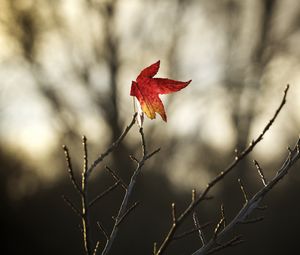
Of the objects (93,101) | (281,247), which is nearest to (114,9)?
(93,101)

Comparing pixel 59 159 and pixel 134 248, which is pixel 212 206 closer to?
pixel 134 248

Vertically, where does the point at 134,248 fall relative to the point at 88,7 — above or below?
below

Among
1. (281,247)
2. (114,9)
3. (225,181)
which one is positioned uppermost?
(114,9)

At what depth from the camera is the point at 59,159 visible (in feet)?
45.1

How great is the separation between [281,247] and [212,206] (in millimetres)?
2829

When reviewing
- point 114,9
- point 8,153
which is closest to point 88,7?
point 114,9

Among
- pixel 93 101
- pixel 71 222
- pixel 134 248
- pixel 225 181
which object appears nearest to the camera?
pixel 134 248

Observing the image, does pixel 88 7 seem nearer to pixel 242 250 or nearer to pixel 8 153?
pixel 8 153

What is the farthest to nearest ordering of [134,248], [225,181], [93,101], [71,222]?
1. [225,181]
2. [93,101]
3. [71,222]
4. [134,248]

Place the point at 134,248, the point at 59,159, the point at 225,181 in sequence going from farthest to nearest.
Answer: the point at 59,159, the point at 225,181, the point at 134,248

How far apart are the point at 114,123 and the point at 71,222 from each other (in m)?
2.48

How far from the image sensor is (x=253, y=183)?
13180mm

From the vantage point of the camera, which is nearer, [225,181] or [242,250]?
[242,250]

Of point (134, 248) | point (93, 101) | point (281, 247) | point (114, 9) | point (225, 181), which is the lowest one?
point (281, 247)
